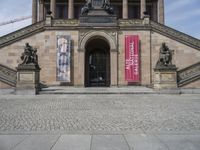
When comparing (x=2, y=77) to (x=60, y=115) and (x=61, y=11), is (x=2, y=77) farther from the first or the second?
(x=61, y=11)

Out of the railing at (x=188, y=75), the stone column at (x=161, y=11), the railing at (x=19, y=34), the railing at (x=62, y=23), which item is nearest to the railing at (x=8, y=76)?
the railing at (x=19, y=34)

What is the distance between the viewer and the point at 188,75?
2341 centimetres

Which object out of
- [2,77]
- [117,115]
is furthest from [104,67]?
[117,115]

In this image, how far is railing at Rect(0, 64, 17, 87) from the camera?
22.5m

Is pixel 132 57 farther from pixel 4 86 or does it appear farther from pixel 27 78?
pixel 4 86

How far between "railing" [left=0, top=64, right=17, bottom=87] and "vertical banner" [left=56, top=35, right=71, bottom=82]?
21.3ft

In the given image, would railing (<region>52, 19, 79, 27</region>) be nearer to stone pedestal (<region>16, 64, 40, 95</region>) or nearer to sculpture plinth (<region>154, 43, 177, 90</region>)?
stone pedestal (<region>16, 64, 40, 95</region>)

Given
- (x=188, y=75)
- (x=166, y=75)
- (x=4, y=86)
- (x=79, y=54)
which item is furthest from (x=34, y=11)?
(x=166, y=75)

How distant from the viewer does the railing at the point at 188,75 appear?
2270cm

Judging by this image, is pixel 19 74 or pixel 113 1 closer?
pixel 19 74

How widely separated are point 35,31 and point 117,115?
21380mm

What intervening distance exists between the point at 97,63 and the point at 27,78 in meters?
13.2

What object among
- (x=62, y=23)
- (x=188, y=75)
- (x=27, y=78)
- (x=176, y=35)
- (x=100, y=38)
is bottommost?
(x=27, y=78)

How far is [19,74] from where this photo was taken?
2111cm
